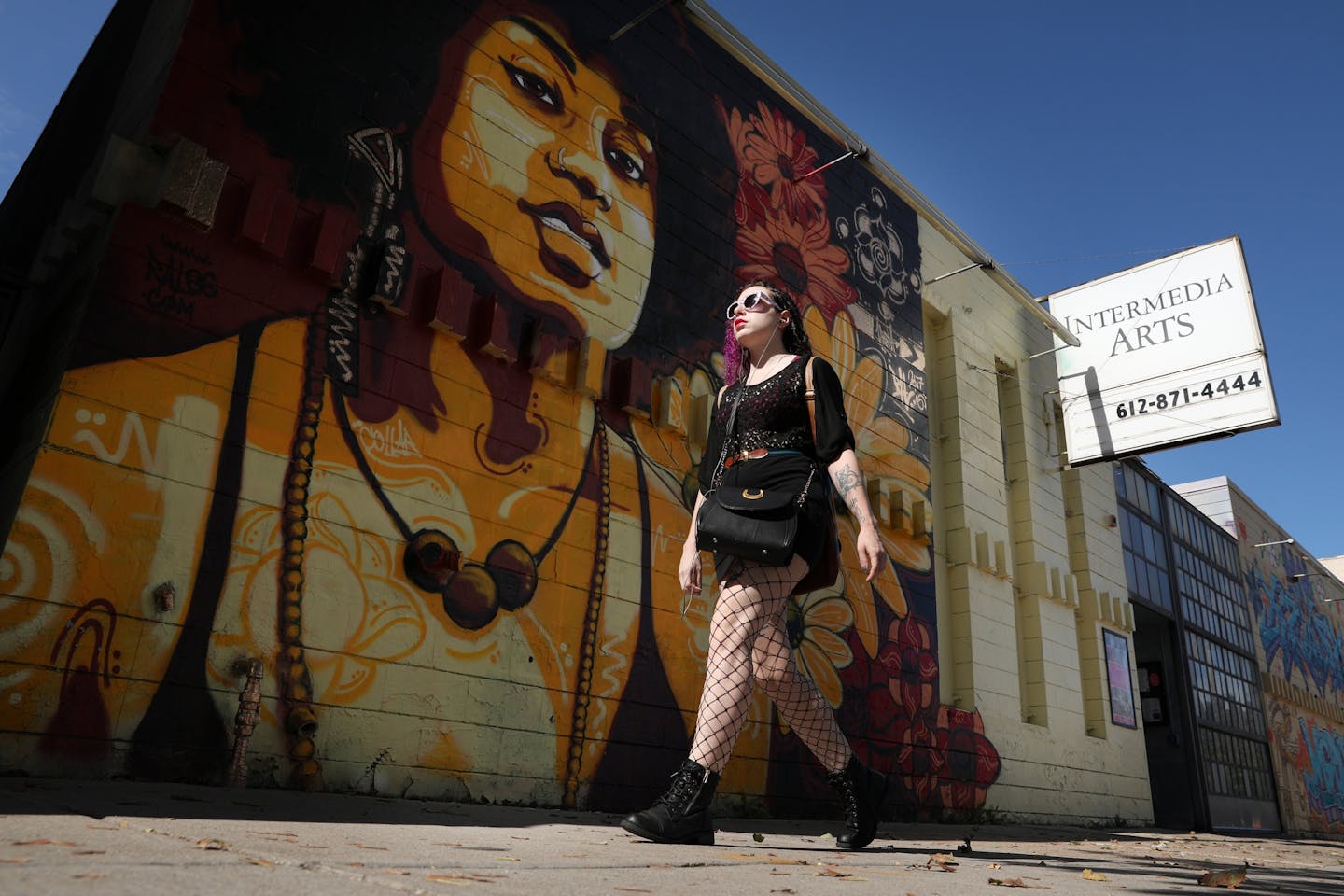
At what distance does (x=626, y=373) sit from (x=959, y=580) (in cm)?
474

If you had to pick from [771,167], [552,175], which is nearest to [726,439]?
[552,175]

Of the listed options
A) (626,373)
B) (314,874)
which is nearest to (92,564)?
(314,874)

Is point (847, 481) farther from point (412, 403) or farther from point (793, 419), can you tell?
point (412, 403)

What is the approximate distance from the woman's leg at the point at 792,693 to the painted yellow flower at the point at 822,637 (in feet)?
10.0

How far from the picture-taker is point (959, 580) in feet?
28.2

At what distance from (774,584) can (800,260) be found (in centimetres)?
488

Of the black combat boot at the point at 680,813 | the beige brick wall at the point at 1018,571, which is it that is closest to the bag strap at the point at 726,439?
the black combat boot at the point at 680,813

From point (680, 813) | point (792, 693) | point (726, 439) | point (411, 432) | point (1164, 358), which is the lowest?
point (680, 813)

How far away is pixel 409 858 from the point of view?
1859mm

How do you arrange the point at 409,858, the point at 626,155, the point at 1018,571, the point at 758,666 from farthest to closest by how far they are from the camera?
the point at 1018,571 < the point at 626,155 < the point at 758,666 < the point at 409,858

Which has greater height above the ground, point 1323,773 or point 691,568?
point 1323,773

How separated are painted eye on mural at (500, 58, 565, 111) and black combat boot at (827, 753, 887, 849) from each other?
4.30 meters

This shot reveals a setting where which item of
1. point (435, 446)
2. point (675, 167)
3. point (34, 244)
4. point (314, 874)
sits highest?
point (675, 167)

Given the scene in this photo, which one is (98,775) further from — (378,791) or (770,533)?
(770,533)
